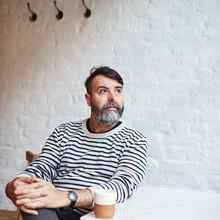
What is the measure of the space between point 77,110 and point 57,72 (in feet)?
1.22

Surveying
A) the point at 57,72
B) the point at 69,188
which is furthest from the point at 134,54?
the point at 69,188

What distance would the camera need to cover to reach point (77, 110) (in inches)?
83.0

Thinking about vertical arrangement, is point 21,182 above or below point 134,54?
below

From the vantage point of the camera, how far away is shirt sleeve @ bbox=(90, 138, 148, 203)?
3.70 feet

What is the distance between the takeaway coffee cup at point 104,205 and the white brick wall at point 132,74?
1.07 meters

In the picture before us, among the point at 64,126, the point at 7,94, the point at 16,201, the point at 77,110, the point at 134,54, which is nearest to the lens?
the point at 16,201

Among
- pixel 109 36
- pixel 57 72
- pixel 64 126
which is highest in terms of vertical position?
pixel 109 36

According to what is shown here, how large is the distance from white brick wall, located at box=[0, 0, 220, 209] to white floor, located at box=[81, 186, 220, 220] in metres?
0.66

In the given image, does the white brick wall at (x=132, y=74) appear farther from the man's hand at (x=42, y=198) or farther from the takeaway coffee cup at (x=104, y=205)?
the takeaway coffee cup at (x=104, y=205)

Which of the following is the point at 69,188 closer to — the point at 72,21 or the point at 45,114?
the point at 45,114

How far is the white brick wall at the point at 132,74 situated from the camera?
1.81 m

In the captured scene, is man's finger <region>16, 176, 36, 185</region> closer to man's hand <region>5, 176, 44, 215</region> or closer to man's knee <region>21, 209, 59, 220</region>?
man's hand <region>5, 176, 44, 215</region>

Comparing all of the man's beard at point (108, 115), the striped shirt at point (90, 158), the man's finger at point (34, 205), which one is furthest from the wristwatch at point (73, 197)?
the man's beard at point (108, 115)

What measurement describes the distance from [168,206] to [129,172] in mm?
280
